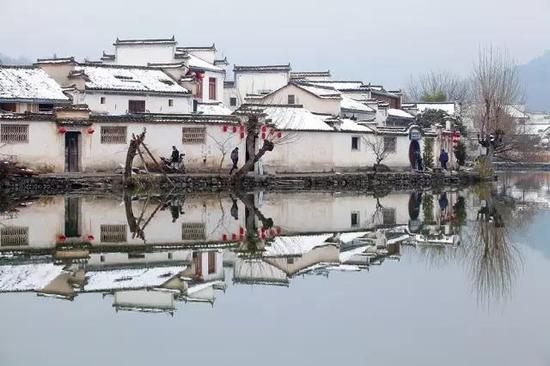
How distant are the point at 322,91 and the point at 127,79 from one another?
36.4 ft

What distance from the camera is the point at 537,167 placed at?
234 feet

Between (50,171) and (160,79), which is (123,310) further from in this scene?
(160,79)

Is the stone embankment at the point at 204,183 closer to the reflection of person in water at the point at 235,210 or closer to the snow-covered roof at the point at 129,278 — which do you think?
the reflection of person in water at the point at 235,210

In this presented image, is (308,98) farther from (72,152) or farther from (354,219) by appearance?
(354,219)

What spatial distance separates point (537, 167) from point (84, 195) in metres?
49.5

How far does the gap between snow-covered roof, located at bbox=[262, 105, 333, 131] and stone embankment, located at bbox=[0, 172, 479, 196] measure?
2388 mm

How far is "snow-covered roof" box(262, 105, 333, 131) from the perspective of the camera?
3853cm

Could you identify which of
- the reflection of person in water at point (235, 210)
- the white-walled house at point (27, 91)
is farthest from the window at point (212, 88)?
the reflection of person in water at point (235, 210)

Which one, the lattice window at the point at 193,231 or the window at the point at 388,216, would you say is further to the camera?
the window at the point at 388,216

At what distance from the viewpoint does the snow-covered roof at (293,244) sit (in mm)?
16961

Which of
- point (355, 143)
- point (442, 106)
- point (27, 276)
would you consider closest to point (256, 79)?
point (355, 143)

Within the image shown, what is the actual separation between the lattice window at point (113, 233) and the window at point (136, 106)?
17.2 meters

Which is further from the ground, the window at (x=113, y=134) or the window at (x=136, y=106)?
the window at (x=136, y=106)

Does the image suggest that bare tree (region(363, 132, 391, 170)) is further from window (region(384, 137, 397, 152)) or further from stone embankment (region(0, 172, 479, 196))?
stone embankment (region(0, 172, 479, 196))
